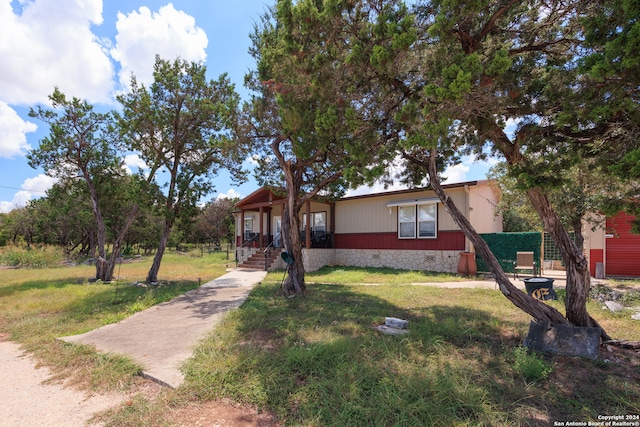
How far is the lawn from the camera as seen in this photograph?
8.98 ft

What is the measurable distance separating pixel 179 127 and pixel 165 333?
7.85 m

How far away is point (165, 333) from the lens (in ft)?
16.6

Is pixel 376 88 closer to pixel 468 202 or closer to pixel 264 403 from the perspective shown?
pixel 264 403

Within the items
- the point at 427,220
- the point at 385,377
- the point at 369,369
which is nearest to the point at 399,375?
the point at 385,377

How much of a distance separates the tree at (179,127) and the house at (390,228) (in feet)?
9.14

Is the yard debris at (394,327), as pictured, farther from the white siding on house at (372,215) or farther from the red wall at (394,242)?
the white siding on house at (372,215)

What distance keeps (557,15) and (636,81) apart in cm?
186

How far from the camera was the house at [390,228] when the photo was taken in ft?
42.5

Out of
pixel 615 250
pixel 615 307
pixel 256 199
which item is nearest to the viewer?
pixel 615 307

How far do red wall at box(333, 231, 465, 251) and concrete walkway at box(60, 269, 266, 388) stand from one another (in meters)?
8.19

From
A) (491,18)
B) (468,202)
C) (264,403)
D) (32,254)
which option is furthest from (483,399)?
(32,254)

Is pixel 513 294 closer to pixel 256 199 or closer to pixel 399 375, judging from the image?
pixel 399 375

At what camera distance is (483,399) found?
9.39ft

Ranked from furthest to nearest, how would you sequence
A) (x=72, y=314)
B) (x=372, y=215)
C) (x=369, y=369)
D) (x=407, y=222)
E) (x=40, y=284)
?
(x=372, y=215) → (x=407, y=222) → (x=40, y=284) → (x=72, y=314) → (x=369, y=369)
